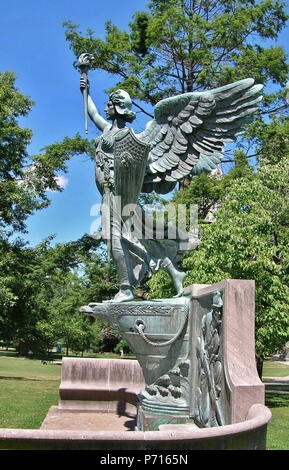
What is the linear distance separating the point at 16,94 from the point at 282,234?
12587 mm

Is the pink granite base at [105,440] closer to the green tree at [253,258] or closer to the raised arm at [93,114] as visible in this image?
the raised arm at [93,114]

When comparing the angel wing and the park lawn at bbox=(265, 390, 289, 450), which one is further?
the park lawn at bbox=(265, 390, 289, 450)

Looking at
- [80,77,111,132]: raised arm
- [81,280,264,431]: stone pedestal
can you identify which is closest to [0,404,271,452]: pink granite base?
[81,280,264,431]: stone pedestal

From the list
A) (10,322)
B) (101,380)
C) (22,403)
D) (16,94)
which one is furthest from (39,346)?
(101,380)

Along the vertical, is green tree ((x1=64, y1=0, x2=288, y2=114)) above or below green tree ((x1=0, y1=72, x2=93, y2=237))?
above

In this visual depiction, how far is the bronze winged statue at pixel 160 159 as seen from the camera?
6.70m

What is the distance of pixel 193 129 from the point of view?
689 centimetres

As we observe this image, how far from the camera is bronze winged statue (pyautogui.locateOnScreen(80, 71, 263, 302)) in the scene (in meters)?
6.70

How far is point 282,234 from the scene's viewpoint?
1310 centimetres

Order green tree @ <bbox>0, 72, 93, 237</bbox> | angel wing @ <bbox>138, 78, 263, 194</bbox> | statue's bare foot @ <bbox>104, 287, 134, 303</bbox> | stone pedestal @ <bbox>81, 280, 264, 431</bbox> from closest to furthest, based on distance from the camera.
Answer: stone pedestal @ <bbox>81, 280, 264, 431</bbox>
angel wing @ <bbox>138, 78, 263, 194</bbox>
statue's bare foot @ <bbox>104, 287, 134, 303</bbox>
green tree @ <bbox>0, 72, 93, 237</bbox>

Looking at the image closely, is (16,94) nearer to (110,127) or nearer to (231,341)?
(110,127)

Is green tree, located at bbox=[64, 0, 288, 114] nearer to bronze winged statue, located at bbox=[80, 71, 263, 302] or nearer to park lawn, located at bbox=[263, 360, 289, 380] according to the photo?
bronze winged statue, located at bbox=[80, 71, 263, 302]

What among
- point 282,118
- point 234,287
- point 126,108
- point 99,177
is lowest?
point 234,287

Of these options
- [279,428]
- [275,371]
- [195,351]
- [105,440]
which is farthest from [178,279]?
[275,371]
